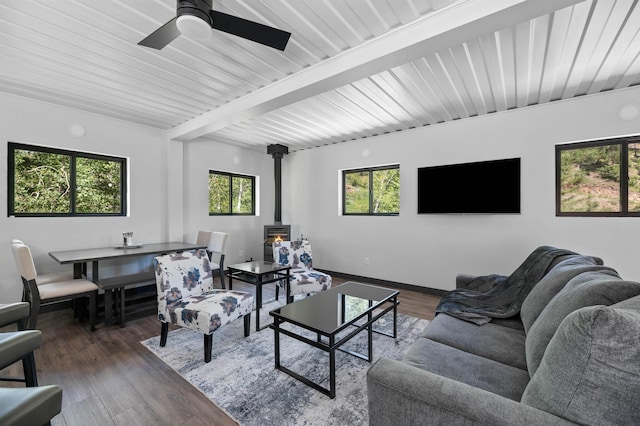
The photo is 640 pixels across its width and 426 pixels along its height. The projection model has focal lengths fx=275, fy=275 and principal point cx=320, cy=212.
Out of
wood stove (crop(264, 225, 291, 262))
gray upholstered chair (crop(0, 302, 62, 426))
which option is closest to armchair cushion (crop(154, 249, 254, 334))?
gray upholstered chair (crop(0, 302, 62, 426))

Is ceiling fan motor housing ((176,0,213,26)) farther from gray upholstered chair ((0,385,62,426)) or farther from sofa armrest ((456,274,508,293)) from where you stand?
sofa armrest ((456,274,508,293))

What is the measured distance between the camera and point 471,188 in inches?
151

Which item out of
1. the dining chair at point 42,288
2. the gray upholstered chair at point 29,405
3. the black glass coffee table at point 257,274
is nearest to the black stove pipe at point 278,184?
the black glass coffee table at point 257,274

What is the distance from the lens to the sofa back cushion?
0.78 m

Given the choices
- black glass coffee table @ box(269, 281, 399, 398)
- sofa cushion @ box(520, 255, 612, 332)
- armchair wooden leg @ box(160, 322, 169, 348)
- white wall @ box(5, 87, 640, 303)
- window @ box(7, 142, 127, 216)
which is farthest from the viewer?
window @ box(7, 142, 127, 216)

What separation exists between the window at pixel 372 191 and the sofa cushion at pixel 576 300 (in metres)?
3.23

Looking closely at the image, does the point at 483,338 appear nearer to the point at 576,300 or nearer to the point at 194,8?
the point at 576,300

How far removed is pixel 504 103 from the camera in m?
3.40

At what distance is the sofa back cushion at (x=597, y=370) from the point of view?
0.78 m

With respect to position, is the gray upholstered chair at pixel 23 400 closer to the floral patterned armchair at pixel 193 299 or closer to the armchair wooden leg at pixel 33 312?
the floral patterned armchair at pixel 193 299

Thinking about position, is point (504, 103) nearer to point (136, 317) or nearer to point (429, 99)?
point (429, 99)

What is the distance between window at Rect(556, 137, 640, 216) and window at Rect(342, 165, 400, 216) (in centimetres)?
211

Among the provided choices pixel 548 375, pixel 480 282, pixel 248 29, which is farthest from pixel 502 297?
pixel 248 29

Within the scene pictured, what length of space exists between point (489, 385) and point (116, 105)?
459 cm
